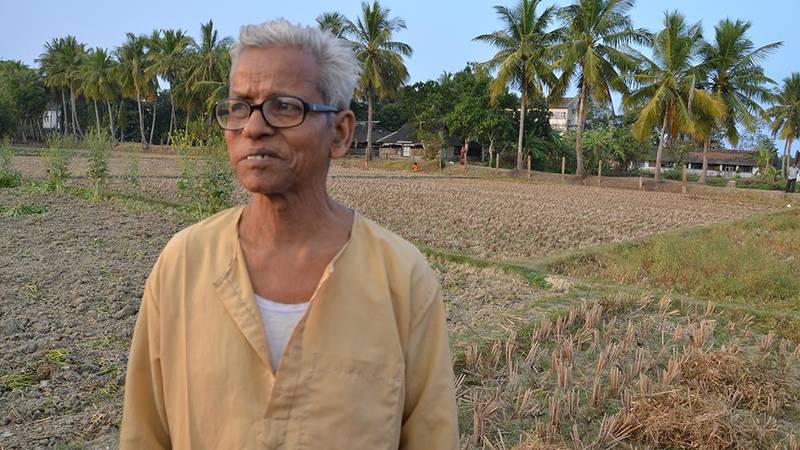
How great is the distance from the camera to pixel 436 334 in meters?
1.36

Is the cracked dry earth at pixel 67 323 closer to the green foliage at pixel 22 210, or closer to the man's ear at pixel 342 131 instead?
the green foliage at pixel 22 210

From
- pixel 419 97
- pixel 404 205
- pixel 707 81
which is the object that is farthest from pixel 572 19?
pixel 419 97

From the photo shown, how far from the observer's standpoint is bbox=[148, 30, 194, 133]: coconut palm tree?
1486 inches

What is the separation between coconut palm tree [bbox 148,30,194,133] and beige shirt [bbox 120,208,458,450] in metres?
39.6

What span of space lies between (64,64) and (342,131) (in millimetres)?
49350

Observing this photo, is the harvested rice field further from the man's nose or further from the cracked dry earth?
the man's nose

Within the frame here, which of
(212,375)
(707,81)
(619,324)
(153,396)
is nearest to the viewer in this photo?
(212,375)

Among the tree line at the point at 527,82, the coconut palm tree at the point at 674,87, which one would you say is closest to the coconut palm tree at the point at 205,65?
the tree line at the point at 527,82

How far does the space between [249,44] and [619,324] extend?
14.8 feet

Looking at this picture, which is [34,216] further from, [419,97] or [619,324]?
[419,97]

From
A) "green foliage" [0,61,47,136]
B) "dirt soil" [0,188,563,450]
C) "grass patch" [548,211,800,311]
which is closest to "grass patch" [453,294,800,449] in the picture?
"dirt soil" [0,188,563,450]

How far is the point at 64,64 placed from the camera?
4384cm

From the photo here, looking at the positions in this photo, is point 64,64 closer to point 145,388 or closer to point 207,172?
point 207,172

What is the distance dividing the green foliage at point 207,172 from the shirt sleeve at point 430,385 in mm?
7352
